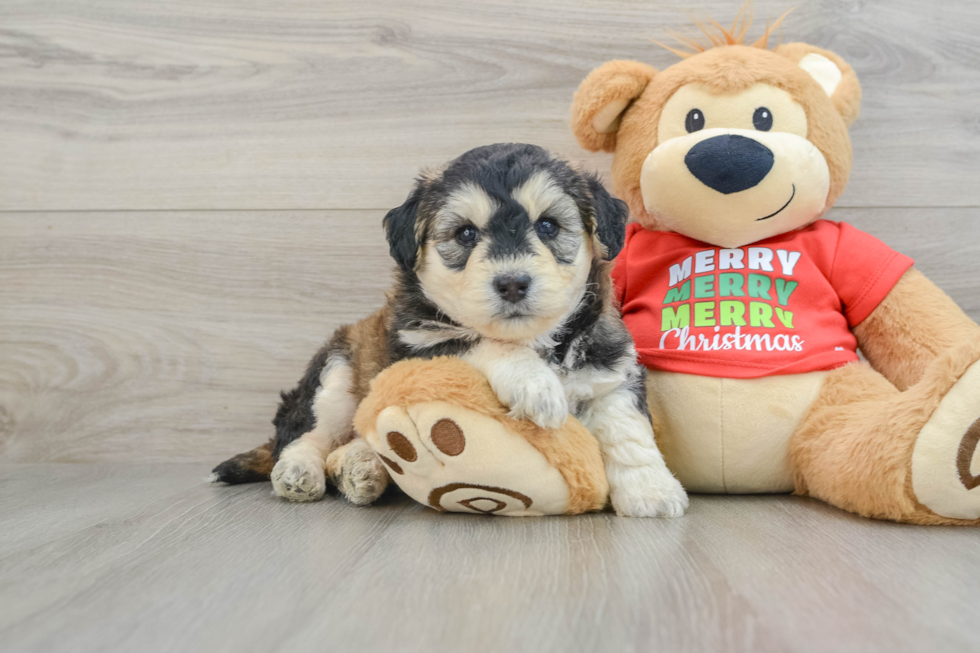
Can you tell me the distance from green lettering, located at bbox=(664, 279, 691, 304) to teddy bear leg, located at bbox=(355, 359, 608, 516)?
1.68 ft

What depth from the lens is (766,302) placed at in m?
1.75

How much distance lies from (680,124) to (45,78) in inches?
82.0

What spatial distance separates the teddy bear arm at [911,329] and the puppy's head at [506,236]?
72 centimetres

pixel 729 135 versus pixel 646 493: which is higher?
pixel 729 135

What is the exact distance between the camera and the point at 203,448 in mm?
2393

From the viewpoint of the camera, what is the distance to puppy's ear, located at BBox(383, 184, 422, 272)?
1552 mm

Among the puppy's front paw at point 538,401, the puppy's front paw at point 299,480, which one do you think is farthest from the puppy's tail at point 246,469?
the puppy's front paw at point 538,401

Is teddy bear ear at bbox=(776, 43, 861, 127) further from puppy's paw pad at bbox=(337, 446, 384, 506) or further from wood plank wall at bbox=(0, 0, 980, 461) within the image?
puppy's paw pad at bbox=(337, 446, 384, 506)

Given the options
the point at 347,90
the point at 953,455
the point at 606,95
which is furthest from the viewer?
the point at 347,90

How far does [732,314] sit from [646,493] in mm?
531

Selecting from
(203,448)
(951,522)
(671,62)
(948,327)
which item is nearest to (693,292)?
(948,327)

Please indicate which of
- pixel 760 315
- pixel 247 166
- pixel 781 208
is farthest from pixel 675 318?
pixel 247 166

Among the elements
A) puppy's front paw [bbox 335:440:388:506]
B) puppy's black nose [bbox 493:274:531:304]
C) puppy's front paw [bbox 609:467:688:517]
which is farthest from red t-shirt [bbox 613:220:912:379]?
puppy's front paw [bbox 335:440:388:506]

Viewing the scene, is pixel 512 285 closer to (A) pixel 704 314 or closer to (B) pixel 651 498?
(B) pixel 651 498
